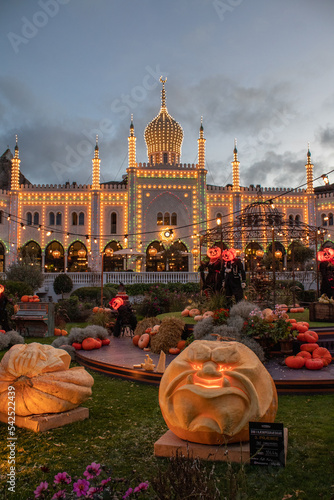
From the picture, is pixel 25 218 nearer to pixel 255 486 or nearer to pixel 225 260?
pixel 225 260

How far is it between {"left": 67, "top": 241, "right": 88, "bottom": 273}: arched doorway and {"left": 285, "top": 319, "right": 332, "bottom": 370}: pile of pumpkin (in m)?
33.6

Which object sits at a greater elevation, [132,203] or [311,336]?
[132,203]

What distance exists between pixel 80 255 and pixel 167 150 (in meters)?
14.0

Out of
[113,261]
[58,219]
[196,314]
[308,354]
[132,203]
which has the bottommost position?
[308,354]

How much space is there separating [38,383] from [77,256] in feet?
121

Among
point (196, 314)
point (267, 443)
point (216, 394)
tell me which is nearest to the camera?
point (267, 443)

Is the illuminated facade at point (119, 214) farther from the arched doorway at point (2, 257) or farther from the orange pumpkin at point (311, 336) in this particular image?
the orange pumpkin at point (311, 336)

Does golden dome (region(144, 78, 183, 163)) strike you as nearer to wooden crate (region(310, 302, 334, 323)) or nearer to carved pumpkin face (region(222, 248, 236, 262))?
carved pumpkin face (region(222, 248, 236, 262))

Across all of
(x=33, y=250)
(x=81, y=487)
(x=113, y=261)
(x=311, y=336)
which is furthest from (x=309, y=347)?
(x=33, y=250)

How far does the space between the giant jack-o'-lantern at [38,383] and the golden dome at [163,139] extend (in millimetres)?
39162

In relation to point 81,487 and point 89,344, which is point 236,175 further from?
point 81,487

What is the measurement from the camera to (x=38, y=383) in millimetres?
5852

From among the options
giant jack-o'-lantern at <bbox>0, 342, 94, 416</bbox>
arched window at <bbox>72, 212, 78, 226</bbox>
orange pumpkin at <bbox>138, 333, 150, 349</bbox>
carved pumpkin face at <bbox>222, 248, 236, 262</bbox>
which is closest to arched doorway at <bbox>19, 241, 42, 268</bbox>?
arched window at <bbox>72, 212, 78, 226</bbox>

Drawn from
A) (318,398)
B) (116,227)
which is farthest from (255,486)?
(116,227)
